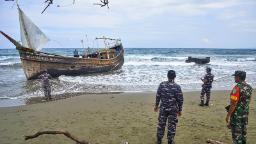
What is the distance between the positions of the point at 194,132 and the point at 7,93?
40.6 feet

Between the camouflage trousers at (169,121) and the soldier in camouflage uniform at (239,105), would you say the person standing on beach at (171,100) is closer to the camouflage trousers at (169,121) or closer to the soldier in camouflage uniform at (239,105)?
the camouflage trousers at (169,121)

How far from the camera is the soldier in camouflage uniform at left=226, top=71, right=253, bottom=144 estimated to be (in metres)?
5.65

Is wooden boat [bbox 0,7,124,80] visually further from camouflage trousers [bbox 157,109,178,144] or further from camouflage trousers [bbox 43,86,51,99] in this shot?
camouflage trousers [bbox 157,109,178,144]

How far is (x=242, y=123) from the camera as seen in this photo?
5.85m

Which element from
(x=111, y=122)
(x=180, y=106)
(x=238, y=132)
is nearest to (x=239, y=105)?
(x=238, y=132)

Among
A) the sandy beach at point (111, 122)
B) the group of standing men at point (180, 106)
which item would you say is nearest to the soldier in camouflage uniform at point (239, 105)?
the group of standing men at point (180, 106)

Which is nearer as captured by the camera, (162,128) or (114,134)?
(162,128)

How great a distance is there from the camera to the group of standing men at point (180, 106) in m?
5.68

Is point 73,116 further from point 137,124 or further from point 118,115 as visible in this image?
point 137,124

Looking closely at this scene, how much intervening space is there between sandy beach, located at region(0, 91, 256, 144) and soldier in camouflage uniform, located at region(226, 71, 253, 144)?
4.64 feet

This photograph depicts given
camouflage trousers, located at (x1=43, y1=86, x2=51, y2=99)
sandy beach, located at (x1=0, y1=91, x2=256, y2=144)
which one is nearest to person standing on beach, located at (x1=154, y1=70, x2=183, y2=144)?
sandy beach, located at (x1=0, y1=91, x2=256, y2=144)

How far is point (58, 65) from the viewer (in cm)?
2598

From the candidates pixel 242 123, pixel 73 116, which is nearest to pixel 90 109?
pixel 73 116

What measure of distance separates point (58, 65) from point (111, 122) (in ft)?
58.8
